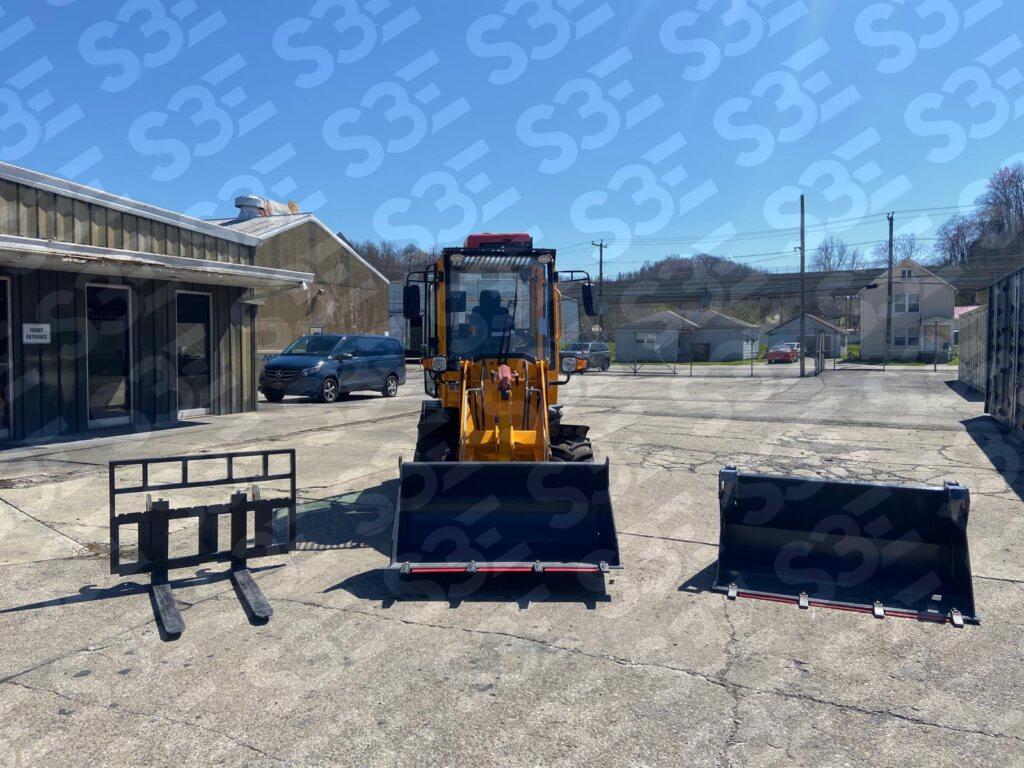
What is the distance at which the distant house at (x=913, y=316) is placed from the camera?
55.9 m

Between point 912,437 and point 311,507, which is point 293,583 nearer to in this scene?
point 311,507

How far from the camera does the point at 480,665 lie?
438 centimetres

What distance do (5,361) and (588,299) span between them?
958cm

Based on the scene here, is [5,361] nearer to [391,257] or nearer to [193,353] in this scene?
[193,353]

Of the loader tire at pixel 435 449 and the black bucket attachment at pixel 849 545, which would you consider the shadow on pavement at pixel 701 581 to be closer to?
the black bucket attachment at pixel 849 545

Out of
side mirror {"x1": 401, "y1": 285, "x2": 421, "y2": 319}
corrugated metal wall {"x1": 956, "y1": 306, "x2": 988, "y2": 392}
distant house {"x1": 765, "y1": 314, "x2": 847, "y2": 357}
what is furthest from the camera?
distant house {"x1": 765, "y1": 314, "x2": 847, "y2": 357}

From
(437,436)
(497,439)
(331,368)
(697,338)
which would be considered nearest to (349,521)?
(437,436)

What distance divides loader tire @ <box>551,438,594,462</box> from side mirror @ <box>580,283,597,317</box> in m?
1.45

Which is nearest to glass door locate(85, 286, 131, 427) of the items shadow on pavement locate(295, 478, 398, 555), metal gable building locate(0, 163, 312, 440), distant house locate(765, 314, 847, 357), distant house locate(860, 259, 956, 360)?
metal gable building locate(0, 163, 312, 440)

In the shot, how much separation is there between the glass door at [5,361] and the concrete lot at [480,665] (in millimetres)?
5019

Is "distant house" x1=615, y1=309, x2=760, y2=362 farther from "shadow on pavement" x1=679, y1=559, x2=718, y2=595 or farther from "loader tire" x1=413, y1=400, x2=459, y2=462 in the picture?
"shadow on pavement" x1=679, y1=559, x2=718, y2=595

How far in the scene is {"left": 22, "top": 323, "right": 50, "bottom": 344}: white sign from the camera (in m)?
12.4

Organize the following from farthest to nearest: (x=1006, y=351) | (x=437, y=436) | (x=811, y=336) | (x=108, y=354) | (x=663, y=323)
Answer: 1. (x=811, y=336)
2. (x=663, y=323)
3. (x=1006, y=351)
4. (x=108, y=354)
5. (x=437, y=436)

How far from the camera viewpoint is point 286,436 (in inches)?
523
